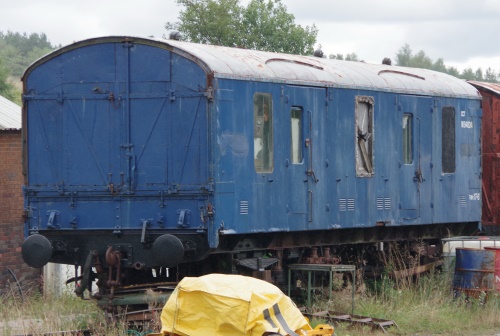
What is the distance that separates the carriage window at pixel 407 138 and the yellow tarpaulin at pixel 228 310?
648cm

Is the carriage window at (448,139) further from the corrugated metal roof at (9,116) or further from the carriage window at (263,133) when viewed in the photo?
the corrugated metal roof at (9,116)

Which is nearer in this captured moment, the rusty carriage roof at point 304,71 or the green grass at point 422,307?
the rusty carriage roof at point 304,71

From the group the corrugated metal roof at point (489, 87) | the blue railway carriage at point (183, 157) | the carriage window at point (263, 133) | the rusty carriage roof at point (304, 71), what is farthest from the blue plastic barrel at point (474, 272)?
the corrugated metal roof at point (489, 87)

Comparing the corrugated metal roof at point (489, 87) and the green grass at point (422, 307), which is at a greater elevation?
the corrugated metal roof at point (489, 87)

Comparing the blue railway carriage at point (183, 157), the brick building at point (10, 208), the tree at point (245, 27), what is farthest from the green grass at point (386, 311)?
the tree at point (245, 27)

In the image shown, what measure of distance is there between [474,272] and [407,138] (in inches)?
101

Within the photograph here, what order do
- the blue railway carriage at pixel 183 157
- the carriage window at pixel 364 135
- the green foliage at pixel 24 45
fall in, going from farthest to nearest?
the green foliage at pixel 24 45 → the carriage window at pixel 364 135 → the blue railway carriage at pixel 183 157

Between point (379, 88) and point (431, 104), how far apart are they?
1.59m

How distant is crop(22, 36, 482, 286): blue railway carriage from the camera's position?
42.6 feet

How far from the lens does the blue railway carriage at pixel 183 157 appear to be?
12992mm

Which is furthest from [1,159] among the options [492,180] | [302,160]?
[492,180]

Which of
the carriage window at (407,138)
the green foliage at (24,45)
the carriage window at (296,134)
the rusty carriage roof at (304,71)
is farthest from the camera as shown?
the green foliage at (24,45)

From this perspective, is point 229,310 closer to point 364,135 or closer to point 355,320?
point 355,320

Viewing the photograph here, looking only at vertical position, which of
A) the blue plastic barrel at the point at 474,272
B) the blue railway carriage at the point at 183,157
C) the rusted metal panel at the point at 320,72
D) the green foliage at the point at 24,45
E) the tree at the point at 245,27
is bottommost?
the blue plastic barrel at the point at 474,272
